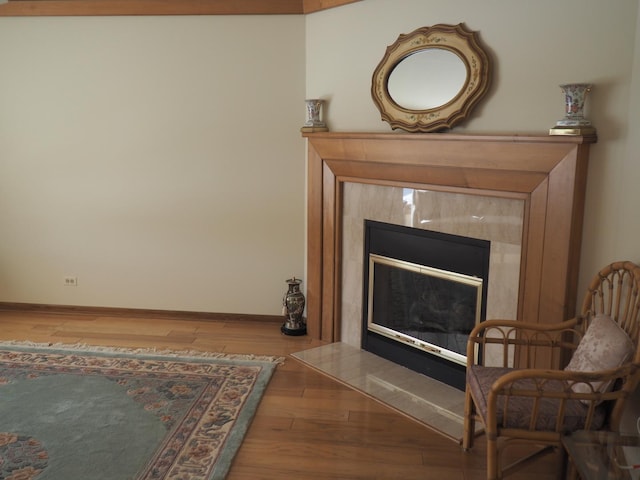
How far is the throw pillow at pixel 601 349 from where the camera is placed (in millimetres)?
2508

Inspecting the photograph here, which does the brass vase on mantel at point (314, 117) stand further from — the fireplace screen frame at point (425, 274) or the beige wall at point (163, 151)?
the fireplace screen frame at point (425, 274)

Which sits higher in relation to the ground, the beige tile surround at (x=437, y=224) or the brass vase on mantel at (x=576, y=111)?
the brass vase on mantel at (x=576, y=111)

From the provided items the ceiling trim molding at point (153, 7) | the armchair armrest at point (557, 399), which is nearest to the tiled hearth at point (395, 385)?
the armchair armrest at point (557, 399)

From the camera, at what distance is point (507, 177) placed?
3.26m

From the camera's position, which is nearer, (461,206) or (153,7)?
(461,206)

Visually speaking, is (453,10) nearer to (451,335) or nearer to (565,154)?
(565,154)

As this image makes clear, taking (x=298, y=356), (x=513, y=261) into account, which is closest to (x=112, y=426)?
(x=298, y=356)

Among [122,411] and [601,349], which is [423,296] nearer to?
[601,349]

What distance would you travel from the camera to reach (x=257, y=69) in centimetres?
468

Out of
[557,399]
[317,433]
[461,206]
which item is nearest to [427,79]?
[461,206]

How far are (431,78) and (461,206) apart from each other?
0.76 meters

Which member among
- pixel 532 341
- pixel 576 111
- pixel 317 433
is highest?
pixel 576 111

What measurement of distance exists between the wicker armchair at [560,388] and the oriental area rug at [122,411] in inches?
47.3

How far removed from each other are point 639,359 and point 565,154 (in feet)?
3.26
